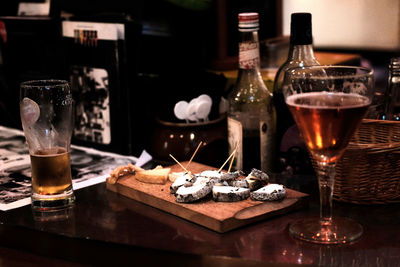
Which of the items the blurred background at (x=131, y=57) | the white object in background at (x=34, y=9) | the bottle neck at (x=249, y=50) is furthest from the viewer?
the white object in background at (x=34, y=9)

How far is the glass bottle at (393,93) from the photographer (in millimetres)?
1367

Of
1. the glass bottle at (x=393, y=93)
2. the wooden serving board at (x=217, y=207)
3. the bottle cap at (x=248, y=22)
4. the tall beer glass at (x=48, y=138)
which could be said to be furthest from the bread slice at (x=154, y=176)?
the glass bottle at (x=393, y=93)

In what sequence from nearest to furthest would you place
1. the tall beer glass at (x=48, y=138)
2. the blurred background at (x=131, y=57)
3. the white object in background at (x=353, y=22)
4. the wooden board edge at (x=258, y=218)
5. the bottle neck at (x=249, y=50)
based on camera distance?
the wooden board edge at (x=258, y=218) → the tall beer glass at (x=48, y=138) → the bottle neck at (x=249, y=50) → the blurred background at (x=131, y=57) → the white object in background at (x=353, y=22)

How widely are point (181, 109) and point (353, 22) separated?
9.10 ft

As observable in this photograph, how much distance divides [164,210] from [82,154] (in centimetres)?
61

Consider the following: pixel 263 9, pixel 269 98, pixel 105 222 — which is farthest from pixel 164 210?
pixel 263 9

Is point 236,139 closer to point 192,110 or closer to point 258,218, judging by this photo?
point 192,110

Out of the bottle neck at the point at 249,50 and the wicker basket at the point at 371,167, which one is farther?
the bottle neck at the point at 249,50

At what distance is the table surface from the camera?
3.49ft

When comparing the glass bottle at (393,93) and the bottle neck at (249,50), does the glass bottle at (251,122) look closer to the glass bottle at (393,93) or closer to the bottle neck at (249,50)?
the bottle neck at (249,50)

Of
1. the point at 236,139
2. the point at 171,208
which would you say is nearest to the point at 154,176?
the point at 171,208

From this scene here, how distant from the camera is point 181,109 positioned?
64.1 inches

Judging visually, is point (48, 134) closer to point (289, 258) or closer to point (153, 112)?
point (153, 112)

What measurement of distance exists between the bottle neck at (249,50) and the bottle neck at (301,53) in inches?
3.7
